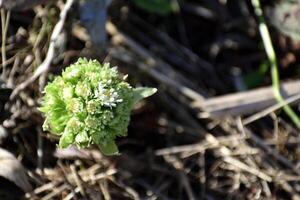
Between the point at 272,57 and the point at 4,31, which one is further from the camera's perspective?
the point at 272,57

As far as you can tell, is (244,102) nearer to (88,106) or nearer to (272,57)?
(272,57)

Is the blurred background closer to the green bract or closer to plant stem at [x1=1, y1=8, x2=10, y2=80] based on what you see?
plant stem at [x1=1, y1=8, x2=10, y2=80]

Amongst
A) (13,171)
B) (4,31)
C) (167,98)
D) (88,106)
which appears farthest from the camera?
(167,98)

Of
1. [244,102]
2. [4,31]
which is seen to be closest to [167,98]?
[244,102]

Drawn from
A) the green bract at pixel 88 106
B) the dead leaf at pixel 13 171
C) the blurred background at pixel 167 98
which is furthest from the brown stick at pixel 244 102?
the dead leaf at pixel 13 171

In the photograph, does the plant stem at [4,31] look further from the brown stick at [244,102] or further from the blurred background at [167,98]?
the brown stick at [244,102]

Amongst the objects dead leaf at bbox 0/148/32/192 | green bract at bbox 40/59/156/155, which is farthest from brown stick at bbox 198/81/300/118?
dead leaf at bbox 0/148/32/192
